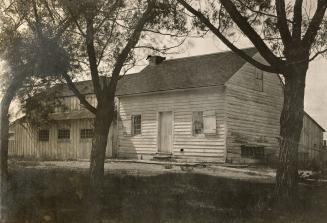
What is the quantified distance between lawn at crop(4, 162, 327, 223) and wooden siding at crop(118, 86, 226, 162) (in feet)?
24.9

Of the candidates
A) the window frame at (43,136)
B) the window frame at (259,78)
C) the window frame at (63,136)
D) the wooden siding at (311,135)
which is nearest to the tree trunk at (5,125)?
the window frame at (259,78)

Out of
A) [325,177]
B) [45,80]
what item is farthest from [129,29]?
[325,177]

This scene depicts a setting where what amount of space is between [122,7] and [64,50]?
188 centimetres

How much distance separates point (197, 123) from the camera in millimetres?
21688

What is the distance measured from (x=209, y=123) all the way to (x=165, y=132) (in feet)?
9.51

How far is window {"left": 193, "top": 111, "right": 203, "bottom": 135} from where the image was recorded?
2155 cm

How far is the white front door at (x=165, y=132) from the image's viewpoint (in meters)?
22.8

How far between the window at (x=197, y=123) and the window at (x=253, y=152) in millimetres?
2319

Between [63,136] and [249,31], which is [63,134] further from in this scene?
[249,31]

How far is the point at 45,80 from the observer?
12.2 meters

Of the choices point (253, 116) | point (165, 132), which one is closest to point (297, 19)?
point (253, 116)

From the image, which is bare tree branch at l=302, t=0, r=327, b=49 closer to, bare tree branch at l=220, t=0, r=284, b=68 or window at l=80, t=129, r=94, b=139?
bare tree branch at l=220, t=0, r=284, b=68

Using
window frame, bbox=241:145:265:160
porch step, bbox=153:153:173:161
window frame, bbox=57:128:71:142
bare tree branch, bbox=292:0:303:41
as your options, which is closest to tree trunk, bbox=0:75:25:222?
bare tree branch, bbox=292:0:303:41

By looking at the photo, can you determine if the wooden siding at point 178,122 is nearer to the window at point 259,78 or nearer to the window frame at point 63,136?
the window at point 259,78
